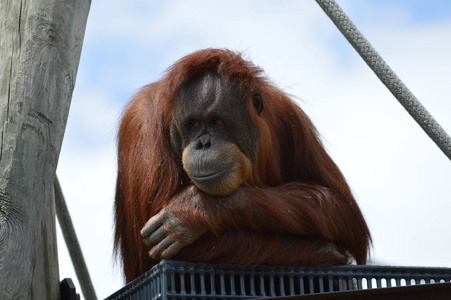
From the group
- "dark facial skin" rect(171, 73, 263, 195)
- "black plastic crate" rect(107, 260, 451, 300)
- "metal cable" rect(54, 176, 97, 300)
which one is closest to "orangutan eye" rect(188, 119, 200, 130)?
"dark facial skin" rect(171, 73, 263, 195)

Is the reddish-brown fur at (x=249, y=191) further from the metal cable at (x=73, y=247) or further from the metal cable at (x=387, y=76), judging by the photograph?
the metal cable at (x=73, y=247)

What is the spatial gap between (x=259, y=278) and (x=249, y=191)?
424 mm

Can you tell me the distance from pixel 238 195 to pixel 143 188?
1.60 ft

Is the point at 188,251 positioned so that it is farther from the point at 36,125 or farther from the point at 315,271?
the point at 36,125

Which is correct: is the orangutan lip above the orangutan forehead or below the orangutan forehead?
below

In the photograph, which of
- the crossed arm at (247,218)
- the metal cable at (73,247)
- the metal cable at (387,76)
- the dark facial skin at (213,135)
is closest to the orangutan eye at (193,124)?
the dark facial skin at (213,135)

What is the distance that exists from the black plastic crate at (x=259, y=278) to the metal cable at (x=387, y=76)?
90cm

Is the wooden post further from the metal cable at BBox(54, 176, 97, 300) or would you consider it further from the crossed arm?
the metal cable at BBox(54, 176, 97, 300)

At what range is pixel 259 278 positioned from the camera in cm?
312

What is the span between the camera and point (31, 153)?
8.77ft

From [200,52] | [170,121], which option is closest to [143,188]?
[170,121]

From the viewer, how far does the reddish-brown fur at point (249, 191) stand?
10.9 feet

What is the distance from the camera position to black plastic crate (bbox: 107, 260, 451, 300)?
109 inches

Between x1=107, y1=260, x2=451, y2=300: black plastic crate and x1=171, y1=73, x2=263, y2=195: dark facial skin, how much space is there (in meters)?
0.43
